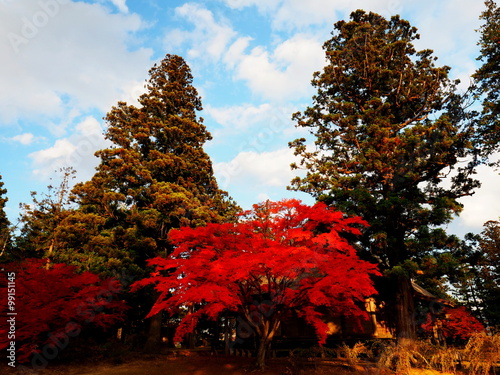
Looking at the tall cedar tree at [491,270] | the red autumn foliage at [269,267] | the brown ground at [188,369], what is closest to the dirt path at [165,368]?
the brown ground at [188,369]

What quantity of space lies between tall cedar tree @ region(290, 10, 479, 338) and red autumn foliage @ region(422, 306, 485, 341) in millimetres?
4576

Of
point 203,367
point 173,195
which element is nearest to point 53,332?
point 203,367

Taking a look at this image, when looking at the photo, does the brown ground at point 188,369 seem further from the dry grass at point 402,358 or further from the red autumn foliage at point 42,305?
the red autumn foliage at point 42,305

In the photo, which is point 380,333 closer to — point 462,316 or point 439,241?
point 462,316

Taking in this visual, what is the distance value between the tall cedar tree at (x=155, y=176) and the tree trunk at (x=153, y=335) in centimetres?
6

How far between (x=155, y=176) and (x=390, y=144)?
50.7 feet

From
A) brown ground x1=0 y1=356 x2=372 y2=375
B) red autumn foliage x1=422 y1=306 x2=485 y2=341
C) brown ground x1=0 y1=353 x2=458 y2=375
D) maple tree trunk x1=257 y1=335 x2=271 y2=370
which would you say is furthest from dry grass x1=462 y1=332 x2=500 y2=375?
red autumn foliage x1=422 y1=306 x2=485 y2=341

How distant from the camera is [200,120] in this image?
2427 cm

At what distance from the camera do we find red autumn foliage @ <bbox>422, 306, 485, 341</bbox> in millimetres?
17025

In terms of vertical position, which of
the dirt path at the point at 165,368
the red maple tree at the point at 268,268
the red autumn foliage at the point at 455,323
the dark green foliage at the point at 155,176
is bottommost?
the dirt path at the point at 165,368

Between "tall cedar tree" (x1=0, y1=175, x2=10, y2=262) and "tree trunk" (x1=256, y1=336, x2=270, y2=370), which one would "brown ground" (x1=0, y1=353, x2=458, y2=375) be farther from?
"tall cedar tree" (x1=0, y1=175, x2=10, y2=262)

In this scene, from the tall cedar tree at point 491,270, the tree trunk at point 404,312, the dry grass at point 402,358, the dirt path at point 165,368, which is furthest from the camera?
the tall cedar tree at point 491,270

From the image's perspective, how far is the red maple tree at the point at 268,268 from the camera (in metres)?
9.44

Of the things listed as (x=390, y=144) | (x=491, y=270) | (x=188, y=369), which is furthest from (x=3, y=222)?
(x=491, y=270)
